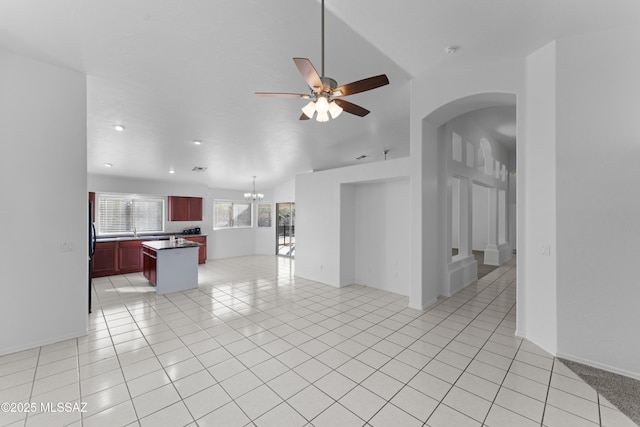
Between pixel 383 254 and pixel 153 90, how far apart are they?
452 centimetres

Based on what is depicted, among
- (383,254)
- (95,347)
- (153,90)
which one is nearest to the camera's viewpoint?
(95,347)

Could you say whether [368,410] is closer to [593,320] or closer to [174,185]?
[593,320]

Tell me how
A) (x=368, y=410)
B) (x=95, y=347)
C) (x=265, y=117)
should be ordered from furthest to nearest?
(x=265, y=117)
(x=95, y=347)
(x=368, y=410)

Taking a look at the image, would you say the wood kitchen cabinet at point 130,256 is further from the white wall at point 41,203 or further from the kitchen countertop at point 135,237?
the white wall at point 41,203

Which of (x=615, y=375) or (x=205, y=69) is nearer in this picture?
(x=615, y=375)

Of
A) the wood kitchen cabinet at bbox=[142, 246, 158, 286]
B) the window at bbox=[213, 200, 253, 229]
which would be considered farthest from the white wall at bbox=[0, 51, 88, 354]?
the window at bbox=[213, 200, 253, 229]

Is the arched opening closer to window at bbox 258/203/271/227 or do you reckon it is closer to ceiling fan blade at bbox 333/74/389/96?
ceiling fan blade at bbox 333/74/389/96

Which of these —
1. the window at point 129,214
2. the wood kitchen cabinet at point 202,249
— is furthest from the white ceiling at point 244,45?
the wood kitchen cabinet at point 202,249

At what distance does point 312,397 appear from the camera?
215 centimetres

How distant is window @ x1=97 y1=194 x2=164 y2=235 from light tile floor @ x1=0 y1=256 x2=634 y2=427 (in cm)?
369

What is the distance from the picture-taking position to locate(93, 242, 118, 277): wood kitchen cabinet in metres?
6.16

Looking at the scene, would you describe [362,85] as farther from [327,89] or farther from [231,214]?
[231,214]

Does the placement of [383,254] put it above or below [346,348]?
above

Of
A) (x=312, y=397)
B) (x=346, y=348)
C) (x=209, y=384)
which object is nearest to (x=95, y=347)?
(x=209, y=384)
